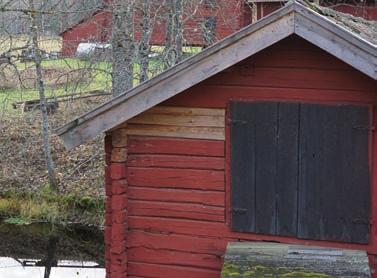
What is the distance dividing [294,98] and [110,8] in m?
8.79

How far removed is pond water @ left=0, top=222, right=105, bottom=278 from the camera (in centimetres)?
1245

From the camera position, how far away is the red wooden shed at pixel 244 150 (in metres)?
6.19

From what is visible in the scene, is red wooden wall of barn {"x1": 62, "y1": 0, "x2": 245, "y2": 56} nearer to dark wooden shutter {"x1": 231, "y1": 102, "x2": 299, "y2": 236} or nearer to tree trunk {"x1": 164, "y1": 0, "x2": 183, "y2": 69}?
tree trunk {"x1": 164, "y1": 0, "x2": 183, "y2": 69}

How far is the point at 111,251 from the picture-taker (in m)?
7.06

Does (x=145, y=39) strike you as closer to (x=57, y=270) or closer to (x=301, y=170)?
(x=57, y=270)

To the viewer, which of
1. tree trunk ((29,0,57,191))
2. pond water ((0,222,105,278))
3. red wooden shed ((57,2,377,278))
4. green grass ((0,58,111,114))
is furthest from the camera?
green grass ((0,58,111,114))

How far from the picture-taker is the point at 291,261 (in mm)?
6191

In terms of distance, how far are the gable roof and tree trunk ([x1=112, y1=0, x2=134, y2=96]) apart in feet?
25.0

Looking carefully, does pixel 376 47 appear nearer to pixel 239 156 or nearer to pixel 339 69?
pixel 339 69

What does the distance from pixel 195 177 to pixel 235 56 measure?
1.40 metres

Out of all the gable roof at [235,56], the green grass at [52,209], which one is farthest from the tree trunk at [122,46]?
the gable roof at [235,56]

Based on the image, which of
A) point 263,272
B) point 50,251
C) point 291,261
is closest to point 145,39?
point 50,251

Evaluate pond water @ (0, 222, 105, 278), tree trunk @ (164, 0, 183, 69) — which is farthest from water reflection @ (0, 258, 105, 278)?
tree trunk @ (164, 0, 183, 69)

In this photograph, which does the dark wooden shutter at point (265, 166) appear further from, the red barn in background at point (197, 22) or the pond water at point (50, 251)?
the red barn in background at point (197, 22)
